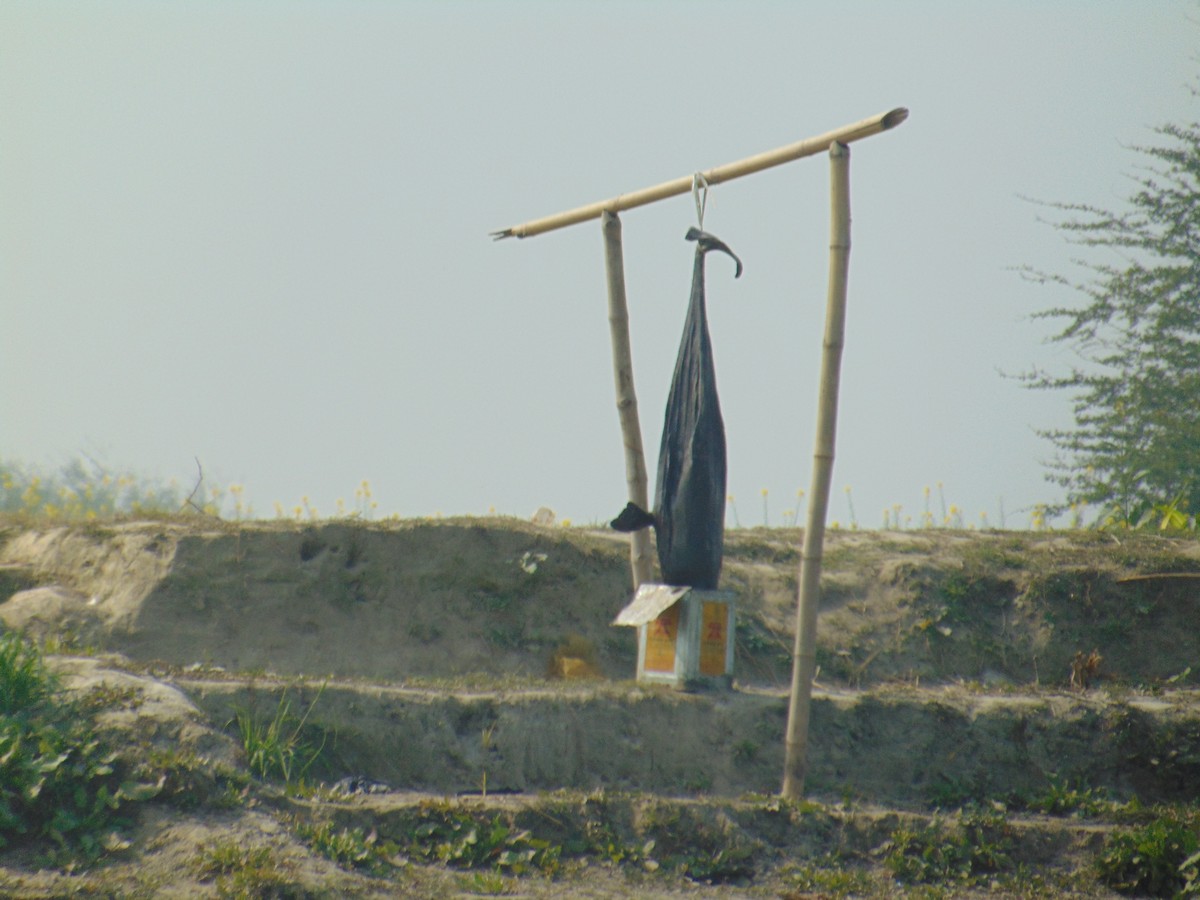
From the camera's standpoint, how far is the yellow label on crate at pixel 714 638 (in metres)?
8.02

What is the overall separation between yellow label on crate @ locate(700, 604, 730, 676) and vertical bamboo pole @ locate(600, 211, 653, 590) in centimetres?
78

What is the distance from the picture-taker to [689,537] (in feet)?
26.4

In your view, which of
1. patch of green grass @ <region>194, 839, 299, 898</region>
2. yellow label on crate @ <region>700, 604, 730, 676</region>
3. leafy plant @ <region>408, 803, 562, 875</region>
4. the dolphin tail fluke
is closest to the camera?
patch of green grass @ <region>194, 839, 299, 898</region>

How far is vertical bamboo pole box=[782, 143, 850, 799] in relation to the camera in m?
7.29

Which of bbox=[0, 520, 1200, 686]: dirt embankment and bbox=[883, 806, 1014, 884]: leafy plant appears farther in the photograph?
bbox=[0, 520, 1200, 686]: dirt embankment

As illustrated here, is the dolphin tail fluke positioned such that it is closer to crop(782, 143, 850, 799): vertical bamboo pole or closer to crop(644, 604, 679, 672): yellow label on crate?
crop(644, 604, 679, 672): yellow label on crate

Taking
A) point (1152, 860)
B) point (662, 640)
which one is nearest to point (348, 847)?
point (662, 640)

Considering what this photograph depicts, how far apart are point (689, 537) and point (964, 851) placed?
2.46 meters

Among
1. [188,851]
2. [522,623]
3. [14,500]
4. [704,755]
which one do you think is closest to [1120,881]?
[704,755]

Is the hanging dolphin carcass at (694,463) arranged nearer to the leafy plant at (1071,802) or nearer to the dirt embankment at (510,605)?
the dirt embankment at (510,605)

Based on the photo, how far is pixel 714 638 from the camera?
26.4ft

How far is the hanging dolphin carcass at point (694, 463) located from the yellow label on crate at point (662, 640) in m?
0.22

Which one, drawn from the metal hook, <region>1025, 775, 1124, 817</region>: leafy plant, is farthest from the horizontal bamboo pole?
<region>1025, 775, 1124, 817</region>: leafy plant

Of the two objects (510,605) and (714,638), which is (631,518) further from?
(510,605)
